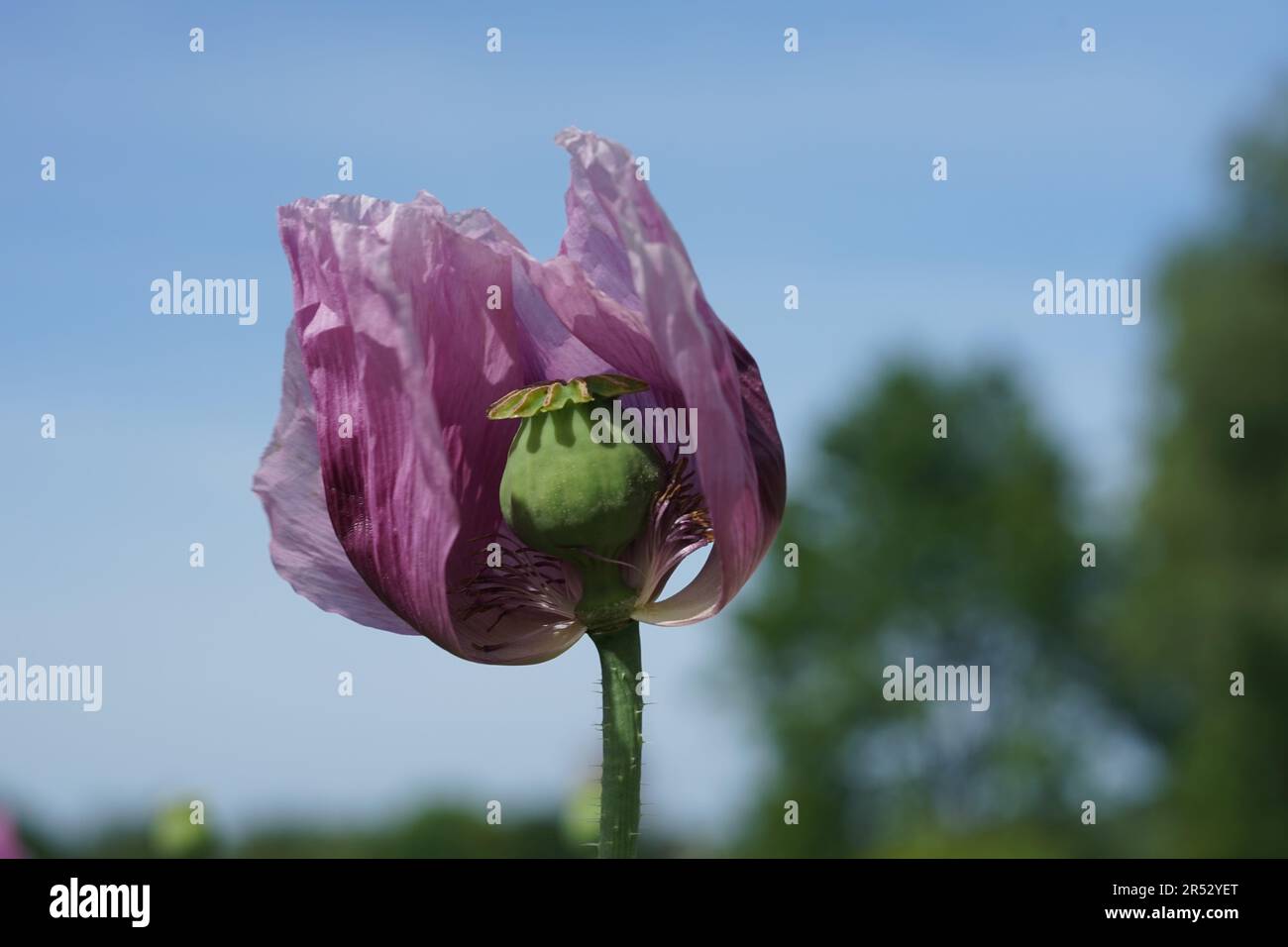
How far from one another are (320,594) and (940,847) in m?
19.6

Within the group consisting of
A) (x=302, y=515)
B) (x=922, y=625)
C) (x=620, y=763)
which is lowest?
(x=922, y=625)

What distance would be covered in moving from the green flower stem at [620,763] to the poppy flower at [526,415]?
0.08 meters

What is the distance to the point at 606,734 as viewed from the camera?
105 centimetres

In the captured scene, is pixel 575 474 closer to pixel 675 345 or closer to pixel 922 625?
pixel 675 345

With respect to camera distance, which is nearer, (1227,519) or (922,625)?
(1227,519)

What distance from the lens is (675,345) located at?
39.3 inches

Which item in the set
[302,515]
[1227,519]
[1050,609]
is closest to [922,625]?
[1050,609]

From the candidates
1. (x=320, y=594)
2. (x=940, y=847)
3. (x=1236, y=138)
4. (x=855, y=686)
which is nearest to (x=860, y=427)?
(x=855, y=686)

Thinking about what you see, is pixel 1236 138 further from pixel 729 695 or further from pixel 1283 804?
pixel 729 695

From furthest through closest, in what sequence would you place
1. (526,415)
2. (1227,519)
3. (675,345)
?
1. (1227,519)
2. (526,415)
3. (675,345)

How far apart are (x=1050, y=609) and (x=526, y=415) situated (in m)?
38.0

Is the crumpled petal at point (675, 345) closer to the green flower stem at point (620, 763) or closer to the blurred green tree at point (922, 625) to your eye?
the green flower stem at point (620, 763)

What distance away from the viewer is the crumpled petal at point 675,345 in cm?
100

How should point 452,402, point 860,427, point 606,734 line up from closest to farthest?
point 606,734 → point 452,402 → point 860,427
